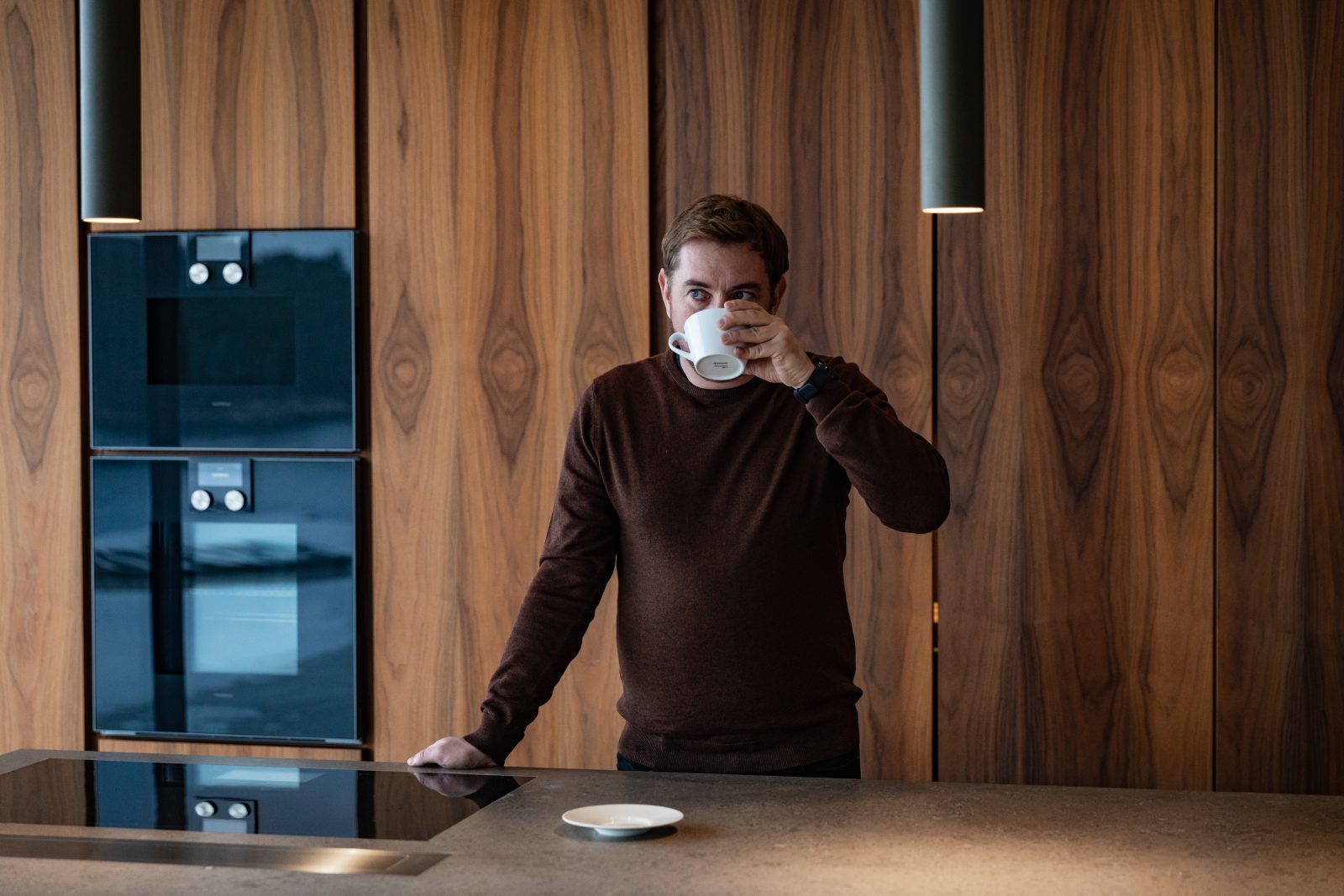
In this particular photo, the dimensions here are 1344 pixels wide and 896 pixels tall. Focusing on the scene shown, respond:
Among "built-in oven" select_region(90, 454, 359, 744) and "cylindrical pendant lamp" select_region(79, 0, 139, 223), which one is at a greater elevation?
"cylindrical pendant lamp" select_region(79, 0, 139, 223)

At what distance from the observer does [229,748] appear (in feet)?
9.39

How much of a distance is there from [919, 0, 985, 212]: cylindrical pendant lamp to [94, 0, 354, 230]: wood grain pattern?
1643mm

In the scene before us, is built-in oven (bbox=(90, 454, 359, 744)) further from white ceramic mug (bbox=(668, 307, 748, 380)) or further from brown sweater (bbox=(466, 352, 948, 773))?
white ceramic mug (bbox=(668, 307, 748, 380))

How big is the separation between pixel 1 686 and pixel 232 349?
887 mm

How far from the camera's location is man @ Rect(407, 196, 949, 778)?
180 cm

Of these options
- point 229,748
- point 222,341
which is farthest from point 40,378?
point 229,748

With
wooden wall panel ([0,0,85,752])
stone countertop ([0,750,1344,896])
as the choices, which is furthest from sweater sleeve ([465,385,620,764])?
wooden wall panel ([0,0,85,752])

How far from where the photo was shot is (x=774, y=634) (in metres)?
1.82

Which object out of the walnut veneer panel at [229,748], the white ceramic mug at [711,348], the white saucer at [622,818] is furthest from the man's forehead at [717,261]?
the walnut veneer panel at [229,748]

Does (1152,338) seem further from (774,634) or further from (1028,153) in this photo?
(774,634)

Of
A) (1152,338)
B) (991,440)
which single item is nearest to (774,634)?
(991,440)

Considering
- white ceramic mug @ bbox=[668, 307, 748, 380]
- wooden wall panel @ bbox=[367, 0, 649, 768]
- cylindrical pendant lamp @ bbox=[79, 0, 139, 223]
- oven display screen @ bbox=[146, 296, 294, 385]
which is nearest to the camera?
cylindrical pendant lamp @ bbox=[79, 0, 139, 223]

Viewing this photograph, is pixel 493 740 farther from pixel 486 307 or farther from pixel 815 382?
pixel 486 307

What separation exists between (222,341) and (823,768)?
1637 mm
